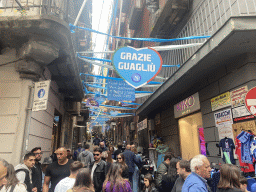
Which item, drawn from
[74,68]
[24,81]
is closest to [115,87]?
[74,68]

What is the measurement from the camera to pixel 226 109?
587 cm

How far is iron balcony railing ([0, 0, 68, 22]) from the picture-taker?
17.7ft

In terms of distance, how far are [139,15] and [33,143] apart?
15.4 m

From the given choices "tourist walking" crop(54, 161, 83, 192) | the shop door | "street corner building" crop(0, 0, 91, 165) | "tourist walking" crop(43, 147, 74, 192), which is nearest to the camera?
"tourist walking" crop(54, 161, 83, 192)

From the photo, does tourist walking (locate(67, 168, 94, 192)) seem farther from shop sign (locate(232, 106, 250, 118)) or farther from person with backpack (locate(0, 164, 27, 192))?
shop sign (locate(232, 106, 250, 118))

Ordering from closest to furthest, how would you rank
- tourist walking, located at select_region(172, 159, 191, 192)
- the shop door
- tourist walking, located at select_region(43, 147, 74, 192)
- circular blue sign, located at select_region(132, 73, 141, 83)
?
1. tourist walking, located at select_region(172, 159, 191, 192)
2. tourist walking, located at select_region(43, 147, 74, 192)
3. circular blue sign, located at select_region(132, 73, 141, 83)
4. the shop door

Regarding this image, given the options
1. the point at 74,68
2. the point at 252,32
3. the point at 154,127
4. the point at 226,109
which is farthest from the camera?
the point at 154,127

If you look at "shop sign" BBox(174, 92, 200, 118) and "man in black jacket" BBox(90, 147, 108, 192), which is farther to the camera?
"shop sign" BBox(174, 92, 200, 118)

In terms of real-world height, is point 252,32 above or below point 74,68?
below

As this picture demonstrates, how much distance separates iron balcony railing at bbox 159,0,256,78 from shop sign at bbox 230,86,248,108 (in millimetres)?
2007

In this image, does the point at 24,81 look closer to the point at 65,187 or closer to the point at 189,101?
the point at 65,187

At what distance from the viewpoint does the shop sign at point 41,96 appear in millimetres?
5209

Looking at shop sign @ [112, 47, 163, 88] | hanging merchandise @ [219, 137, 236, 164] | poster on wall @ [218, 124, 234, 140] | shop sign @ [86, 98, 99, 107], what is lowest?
hanging merchandise @ [219, 137, 236, 164]

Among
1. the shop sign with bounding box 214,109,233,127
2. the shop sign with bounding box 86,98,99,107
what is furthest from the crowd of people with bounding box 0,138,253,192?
the shop sign with bounding box 86,98,99,107
